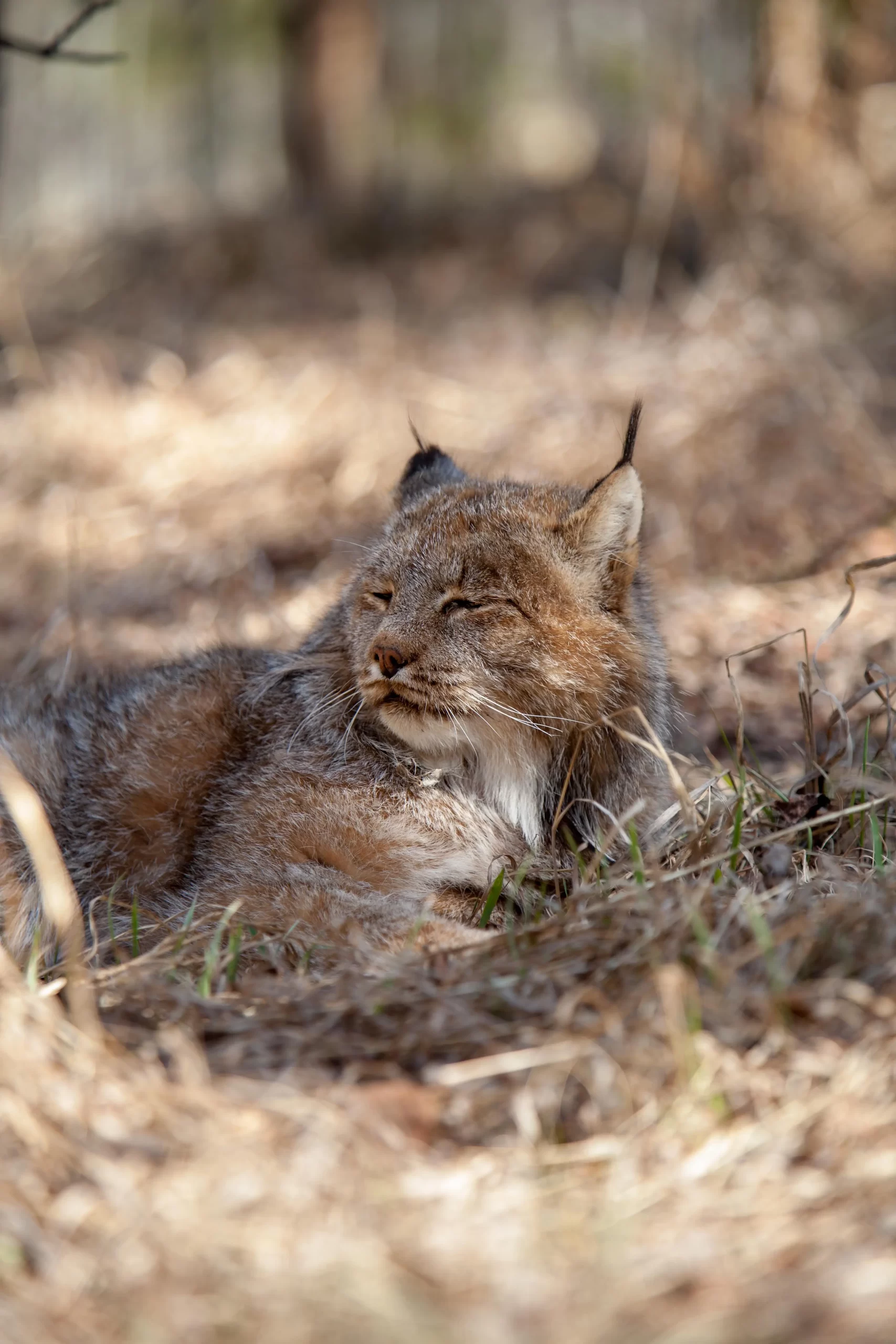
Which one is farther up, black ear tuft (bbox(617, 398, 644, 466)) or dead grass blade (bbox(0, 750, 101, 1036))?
black ear tuft (bbox(617, 398, 644, 466))

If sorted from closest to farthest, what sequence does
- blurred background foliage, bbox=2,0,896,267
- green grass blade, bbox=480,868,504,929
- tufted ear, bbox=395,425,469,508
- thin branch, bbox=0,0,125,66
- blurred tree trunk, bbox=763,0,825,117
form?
green grass blade, bbox=480,868,504,929, tufted ear, bbox=395,425,469,508, thin branch, bbox=0,0,125,66, blurred tree trunk, bbox=763,0,825,117, blurred background foliage, bbox=2,0,896,267

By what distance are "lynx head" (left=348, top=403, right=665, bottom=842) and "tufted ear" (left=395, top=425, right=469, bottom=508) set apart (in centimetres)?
43

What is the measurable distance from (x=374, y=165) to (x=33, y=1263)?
15.7m

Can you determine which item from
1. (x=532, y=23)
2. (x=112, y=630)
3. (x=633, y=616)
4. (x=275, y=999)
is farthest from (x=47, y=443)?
(x=532, y=23)

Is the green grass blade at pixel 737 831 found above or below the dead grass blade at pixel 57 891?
below

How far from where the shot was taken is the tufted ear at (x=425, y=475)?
3893mm

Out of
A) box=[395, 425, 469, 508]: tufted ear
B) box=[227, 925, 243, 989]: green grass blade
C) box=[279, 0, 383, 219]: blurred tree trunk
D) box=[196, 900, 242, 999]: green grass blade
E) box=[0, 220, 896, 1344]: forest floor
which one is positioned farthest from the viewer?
box=[279, 0, 383, 219]: blurred tree trunk

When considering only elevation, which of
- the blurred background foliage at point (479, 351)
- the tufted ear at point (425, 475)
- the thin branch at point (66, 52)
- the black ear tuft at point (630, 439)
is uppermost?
the thin branch at point (66, 52)

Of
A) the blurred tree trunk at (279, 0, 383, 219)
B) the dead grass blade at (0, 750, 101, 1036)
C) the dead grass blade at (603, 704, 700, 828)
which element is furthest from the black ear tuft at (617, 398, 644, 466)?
the blurred tree trunk at (279, 0, 383, 219)

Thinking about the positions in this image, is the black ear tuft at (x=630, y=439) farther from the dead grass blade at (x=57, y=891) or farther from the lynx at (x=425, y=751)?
the dead grass blade at (x=57, y=891)

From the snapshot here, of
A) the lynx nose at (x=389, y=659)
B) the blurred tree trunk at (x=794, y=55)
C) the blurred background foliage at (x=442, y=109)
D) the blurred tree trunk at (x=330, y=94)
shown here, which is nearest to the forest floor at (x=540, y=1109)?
the lynx nose at (x=389, y=659)

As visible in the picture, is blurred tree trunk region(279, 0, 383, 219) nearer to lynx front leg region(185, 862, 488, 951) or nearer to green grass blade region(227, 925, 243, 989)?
lynx front leg region(185, 862, 488, 951)

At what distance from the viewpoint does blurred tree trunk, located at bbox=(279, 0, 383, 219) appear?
14547 mm

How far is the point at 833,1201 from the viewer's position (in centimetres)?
173
